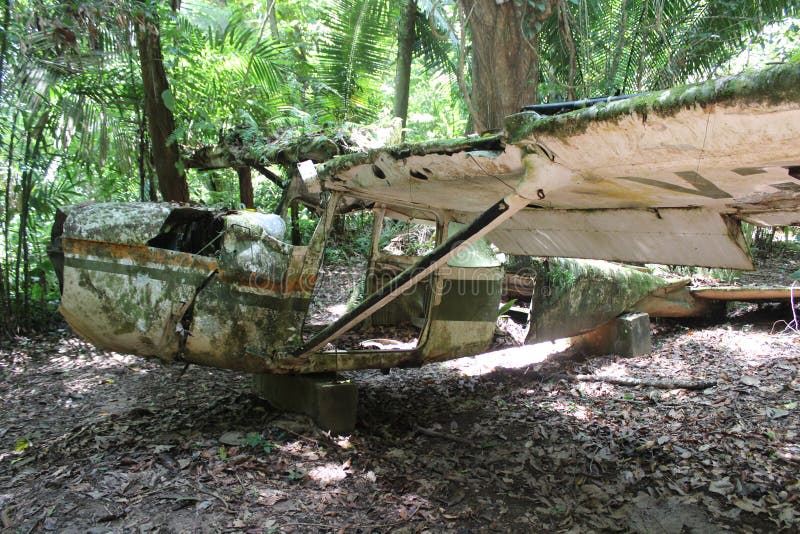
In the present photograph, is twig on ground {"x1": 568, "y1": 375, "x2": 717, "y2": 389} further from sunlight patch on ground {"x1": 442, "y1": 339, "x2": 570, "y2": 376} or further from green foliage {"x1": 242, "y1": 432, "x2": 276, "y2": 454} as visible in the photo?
green foliage {"x1": 242, "y1": 432, "x2": 276, "y2": 454}

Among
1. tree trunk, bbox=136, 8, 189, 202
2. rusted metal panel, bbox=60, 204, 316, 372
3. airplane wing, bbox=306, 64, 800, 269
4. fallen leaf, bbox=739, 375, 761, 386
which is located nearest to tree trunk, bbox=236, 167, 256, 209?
tree trunk, bbox=136, 8, 189, 202

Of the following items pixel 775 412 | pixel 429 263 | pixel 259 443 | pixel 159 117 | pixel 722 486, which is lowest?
pixel 722 486

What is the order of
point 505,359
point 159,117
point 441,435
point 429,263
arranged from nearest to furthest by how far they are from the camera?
point 429,263 < point 441,435 < point 505,359 < point 159,117

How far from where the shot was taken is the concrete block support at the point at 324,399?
4352 millimetres

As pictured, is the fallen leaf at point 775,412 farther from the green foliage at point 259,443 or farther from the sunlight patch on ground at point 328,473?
the green foliage at point 259,443

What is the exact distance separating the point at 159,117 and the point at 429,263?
5558mm

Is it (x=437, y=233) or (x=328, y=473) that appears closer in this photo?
(x=328, y=473)

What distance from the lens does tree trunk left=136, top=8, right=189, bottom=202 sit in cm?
718

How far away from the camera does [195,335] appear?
12.6 ft

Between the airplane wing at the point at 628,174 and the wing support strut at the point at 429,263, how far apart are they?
8cm

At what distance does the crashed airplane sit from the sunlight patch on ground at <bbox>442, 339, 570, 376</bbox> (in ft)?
5.13

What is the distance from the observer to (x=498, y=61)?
6703 mm

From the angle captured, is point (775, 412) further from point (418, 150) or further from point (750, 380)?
point (418, 150)

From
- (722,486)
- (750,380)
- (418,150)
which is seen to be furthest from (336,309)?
(722,486)
